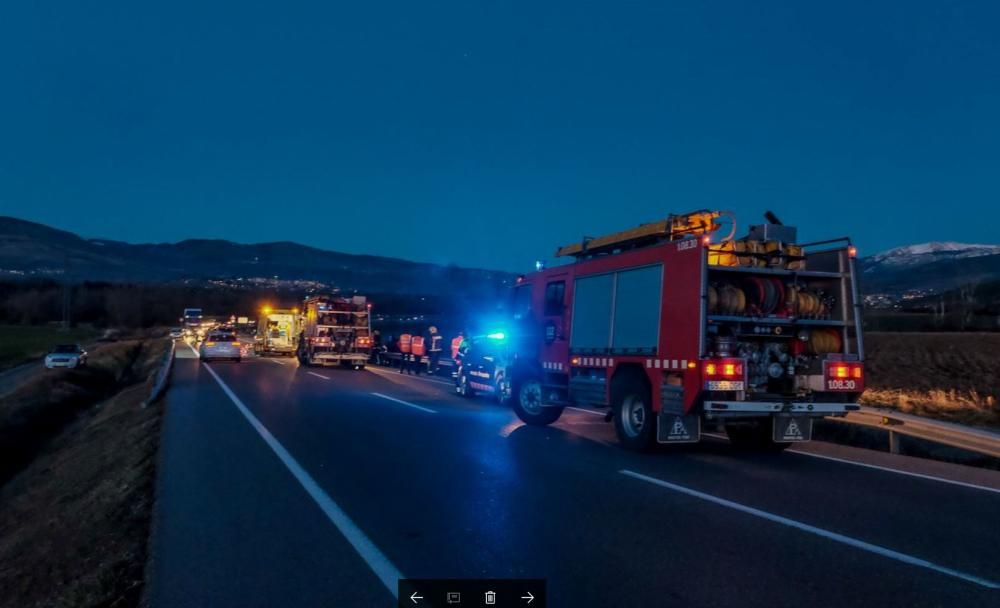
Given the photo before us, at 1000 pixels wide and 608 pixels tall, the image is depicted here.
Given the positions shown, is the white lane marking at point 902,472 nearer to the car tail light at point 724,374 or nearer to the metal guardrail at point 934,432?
the metal guardrail at point 934,432

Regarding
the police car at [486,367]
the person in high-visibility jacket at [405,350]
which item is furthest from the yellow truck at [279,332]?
the police car at [486,367]

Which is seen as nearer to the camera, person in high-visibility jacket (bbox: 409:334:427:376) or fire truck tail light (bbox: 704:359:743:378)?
fire truck tail light (bbox: 704:359:743:378)

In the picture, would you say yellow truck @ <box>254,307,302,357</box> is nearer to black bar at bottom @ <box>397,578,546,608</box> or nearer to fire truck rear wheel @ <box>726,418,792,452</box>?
fire truck rear wheel @ <box>726,418,792,452</box>

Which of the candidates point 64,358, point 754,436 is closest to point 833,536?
point 754,436

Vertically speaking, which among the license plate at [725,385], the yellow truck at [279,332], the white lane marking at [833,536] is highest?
the yellow truck at [279,332]

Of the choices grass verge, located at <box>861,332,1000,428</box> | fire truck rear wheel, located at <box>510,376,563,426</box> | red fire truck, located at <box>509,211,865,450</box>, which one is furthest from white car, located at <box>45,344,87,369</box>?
red fire truck, located at <box>509,211,865,450</box>

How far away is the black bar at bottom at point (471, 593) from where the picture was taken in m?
5.41

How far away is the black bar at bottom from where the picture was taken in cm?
541

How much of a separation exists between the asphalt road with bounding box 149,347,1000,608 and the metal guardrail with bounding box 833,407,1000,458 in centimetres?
54

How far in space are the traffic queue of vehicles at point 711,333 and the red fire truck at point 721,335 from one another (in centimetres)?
2

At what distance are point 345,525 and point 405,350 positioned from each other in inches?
1058

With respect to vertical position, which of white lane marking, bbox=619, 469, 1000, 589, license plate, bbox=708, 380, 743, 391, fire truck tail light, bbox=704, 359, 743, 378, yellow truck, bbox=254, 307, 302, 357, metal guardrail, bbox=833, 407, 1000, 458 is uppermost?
yellow truck, bbox=254, 307, 302, 357

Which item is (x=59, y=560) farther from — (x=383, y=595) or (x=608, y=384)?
(x=608, y=384)

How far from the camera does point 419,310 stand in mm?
90875
